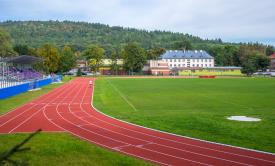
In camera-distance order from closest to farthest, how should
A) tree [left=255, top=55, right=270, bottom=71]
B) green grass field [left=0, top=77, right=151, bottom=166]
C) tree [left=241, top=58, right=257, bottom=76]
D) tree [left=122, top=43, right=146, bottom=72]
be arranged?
green grass field [left=0, top=77, right=151, bottom=166] < tree [left=241, top=58, right=257, bottom=76] < tree [left=122, top=43, right=146, bottom=72] < tree [left=255, top=55, right=270, bottom=71]

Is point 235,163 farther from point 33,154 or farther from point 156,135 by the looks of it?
point 33,154

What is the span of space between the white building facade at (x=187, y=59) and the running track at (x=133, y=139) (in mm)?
112466

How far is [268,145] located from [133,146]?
468 cm

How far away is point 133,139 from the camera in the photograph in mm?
13016

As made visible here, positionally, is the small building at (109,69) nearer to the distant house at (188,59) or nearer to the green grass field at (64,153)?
the distant house at (188,59)

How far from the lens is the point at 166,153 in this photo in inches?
431

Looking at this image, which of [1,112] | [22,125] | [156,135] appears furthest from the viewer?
[1,112]

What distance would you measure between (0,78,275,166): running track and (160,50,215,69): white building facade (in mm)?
112466

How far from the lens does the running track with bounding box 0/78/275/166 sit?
10289mm

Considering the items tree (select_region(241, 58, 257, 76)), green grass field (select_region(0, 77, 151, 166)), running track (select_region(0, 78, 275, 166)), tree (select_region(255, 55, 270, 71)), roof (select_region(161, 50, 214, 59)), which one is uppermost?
roof (select_region(161, 50, 214, 59))

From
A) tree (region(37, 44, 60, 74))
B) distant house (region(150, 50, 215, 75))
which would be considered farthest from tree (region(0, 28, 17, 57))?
distant house (region(150, 50, 215, 75))

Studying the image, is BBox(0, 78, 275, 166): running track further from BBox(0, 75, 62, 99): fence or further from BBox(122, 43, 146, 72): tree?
BBox(122, 43, 146, 72): tree

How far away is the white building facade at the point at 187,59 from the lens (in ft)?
427

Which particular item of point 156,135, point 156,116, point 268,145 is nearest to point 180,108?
point 156,116
